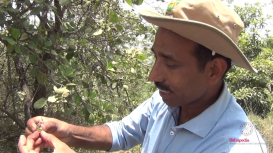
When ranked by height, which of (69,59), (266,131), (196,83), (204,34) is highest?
(204,34)

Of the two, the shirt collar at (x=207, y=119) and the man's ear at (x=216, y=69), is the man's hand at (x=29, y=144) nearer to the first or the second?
the shirt collar at (x=207, y=119)

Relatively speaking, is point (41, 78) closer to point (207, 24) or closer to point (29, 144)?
point (29, 144)

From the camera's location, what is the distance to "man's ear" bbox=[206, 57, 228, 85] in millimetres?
1535

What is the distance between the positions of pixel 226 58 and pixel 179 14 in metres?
0.31

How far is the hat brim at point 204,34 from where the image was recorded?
136cm

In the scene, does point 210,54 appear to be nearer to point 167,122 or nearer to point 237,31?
point 237,31

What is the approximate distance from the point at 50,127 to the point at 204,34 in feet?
3.02

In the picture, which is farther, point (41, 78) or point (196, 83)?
point (41, 78)

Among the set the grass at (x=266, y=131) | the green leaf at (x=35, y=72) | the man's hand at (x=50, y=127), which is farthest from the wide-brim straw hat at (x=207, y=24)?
the grass at (x=266, y=131)

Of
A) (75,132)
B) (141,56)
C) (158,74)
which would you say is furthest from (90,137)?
(141,56)

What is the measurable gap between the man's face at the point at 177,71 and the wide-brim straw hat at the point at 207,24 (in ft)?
0.23

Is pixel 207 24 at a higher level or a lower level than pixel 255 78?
higher

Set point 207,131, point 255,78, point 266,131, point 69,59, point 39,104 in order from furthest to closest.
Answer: point 255,78 → point 266,131 → point 69,59 → point 39,104 → point 207,131

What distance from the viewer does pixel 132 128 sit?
6.46 feet
